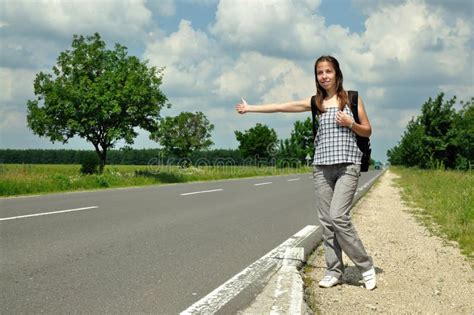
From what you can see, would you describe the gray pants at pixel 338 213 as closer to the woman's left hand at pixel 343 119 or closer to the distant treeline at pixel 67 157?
the woman's left hand at pixel 343 119

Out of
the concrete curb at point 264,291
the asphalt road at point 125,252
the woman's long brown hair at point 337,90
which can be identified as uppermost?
the woman's long brown hair at point 337,90

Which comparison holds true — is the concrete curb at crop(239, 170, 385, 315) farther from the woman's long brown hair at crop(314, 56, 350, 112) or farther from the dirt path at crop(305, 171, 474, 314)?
the woman's long brown hair at crop(314, 56, 350, 112)

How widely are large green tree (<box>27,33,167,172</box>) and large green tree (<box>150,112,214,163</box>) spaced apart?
35.3 meters

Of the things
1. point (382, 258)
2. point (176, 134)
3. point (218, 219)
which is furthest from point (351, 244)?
point (176, 134)

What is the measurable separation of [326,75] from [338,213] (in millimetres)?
1296

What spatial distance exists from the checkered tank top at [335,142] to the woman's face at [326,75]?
8.7 inches

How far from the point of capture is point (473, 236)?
742 cm

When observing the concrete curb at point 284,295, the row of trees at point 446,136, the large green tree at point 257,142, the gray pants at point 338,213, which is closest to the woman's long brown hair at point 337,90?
the gray pants at point 338,213

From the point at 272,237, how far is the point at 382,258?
6.09 feet

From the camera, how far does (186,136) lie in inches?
2554

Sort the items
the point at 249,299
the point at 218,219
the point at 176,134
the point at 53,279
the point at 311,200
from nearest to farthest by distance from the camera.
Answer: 1. the point at 249,299
2. the point at 53,279
3. the point at 218,219
4. the point at 311,200
5. the point at 176,134

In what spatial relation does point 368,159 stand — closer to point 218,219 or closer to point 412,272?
point 412,272

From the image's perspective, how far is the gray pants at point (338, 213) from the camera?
14.5 ft

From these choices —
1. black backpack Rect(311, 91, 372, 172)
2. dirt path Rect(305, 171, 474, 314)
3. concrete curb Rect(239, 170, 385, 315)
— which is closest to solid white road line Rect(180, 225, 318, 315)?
concrete curb Rect(239, 170, 385, 315)
